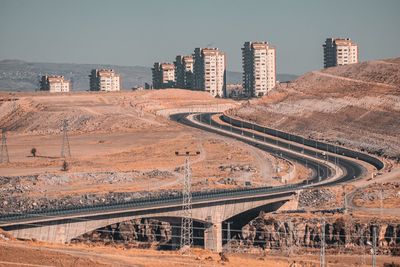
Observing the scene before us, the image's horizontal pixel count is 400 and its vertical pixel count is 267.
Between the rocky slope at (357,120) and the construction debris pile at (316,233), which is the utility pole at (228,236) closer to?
the construction debris pile at (316,233)

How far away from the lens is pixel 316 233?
97.9 m

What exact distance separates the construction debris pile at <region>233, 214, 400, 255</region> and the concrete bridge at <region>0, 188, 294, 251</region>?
235 centimetres

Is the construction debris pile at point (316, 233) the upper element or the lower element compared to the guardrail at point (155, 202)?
lower

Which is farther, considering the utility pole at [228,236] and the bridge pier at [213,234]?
the utility pole at [228,236]

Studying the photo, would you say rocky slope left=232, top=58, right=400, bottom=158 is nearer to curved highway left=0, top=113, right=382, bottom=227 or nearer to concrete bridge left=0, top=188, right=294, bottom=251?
curved highway left=0, top=113, right=382, bottom=227

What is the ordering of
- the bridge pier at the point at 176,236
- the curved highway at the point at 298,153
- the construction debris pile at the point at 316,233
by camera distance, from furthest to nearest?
the curved highway at the point at 298,153 → the bridge pier at the point at 176,236 → the construction debris pile at the point at 316,233

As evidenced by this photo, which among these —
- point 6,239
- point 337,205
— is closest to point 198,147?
point 337,205

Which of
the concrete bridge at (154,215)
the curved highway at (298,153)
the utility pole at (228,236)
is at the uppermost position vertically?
the concrete bridge at (154,215)

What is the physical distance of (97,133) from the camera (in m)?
191

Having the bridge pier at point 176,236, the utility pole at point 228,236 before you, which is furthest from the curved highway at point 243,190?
the utility pole at point 228,236

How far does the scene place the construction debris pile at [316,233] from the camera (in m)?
95.5

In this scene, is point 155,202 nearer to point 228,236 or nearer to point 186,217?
point 186,217

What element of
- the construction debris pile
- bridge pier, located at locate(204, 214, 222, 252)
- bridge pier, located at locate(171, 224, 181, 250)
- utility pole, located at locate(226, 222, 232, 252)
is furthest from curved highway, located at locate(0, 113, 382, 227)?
the construction debris pile

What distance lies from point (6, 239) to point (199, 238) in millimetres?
24599
